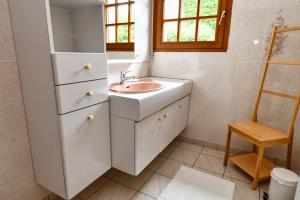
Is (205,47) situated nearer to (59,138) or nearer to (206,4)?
(206,4)

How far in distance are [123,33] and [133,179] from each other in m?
1.30

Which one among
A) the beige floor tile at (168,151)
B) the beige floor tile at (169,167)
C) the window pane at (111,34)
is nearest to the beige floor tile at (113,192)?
the beige floor tile at (169,167)

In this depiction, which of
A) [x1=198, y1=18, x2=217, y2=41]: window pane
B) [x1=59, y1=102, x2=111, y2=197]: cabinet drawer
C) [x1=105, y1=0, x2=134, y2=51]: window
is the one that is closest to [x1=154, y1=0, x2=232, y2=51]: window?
[x1=198, y1=18, x2=217, y2=41]: window pane

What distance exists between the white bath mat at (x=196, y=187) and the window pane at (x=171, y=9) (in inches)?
63.3

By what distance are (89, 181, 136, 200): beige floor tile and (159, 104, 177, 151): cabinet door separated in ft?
1.44

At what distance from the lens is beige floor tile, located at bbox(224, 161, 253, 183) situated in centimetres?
161

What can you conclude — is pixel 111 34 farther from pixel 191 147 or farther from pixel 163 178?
pixel 191 147

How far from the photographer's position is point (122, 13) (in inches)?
66.8

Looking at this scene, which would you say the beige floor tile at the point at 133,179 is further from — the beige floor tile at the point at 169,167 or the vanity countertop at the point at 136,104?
the vanity countertop at the point at 136,104

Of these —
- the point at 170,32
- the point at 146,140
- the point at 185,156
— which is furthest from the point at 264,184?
the point at 170,32

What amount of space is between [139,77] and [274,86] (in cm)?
132

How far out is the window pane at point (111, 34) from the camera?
1.61m

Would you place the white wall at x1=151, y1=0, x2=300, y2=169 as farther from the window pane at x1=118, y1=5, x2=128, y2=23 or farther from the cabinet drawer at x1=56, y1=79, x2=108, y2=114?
the cabinet drawer at x1=56, y1=79, x2=108, y2=114

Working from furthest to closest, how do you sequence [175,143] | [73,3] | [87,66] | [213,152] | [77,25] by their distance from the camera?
[175,143] → [213,152] → [77,25] → [73,3] → [87,66]
